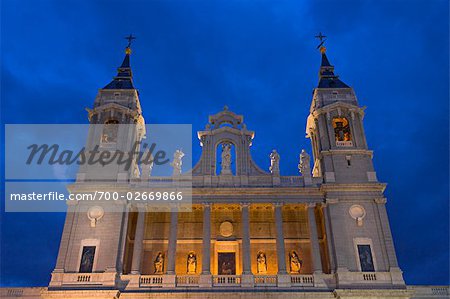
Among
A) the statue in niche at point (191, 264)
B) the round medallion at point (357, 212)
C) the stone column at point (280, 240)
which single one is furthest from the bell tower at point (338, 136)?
the statue in niche at point (191, 264)

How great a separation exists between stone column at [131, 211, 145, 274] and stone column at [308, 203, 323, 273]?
36.9 feet

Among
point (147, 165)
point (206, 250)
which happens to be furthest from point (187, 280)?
point (147, 165)

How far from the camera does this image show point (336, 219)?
1202 inches

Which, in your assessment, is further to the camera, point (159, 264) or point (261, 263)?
point (261, 263)

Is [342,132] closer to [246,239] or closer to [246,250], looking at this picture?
[246,239]

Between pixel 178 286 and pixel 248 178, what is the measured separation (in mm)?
9024

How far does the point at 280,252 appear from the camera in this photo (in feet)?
97.8

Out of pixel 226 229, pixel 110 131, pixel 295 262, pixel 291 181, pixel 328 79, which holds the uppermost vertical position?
pixel 328 79

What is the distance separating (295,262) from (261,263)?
2.33m

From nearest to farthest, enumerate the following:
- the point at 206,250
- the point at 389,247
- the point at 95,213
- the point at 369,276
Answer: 1. the point at 369,276
2. the point at 389,247
3. the point at 206,250
4. the point at 95,213

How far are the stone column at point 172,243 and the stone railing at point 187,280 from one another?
23.7 inches

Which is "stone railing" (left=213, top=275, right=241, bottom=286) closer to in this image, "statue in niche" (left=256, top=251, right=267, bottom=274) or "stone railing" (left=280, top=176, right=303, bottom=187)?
"statue in niche" (left=256, top=251, right=267, bottom=274)

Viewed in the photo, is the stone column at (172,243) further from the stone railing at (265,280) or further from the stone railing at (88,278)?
the stone railing at (265,280)

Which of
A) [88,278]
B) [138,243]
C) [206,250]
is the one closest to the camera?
[88,278]
